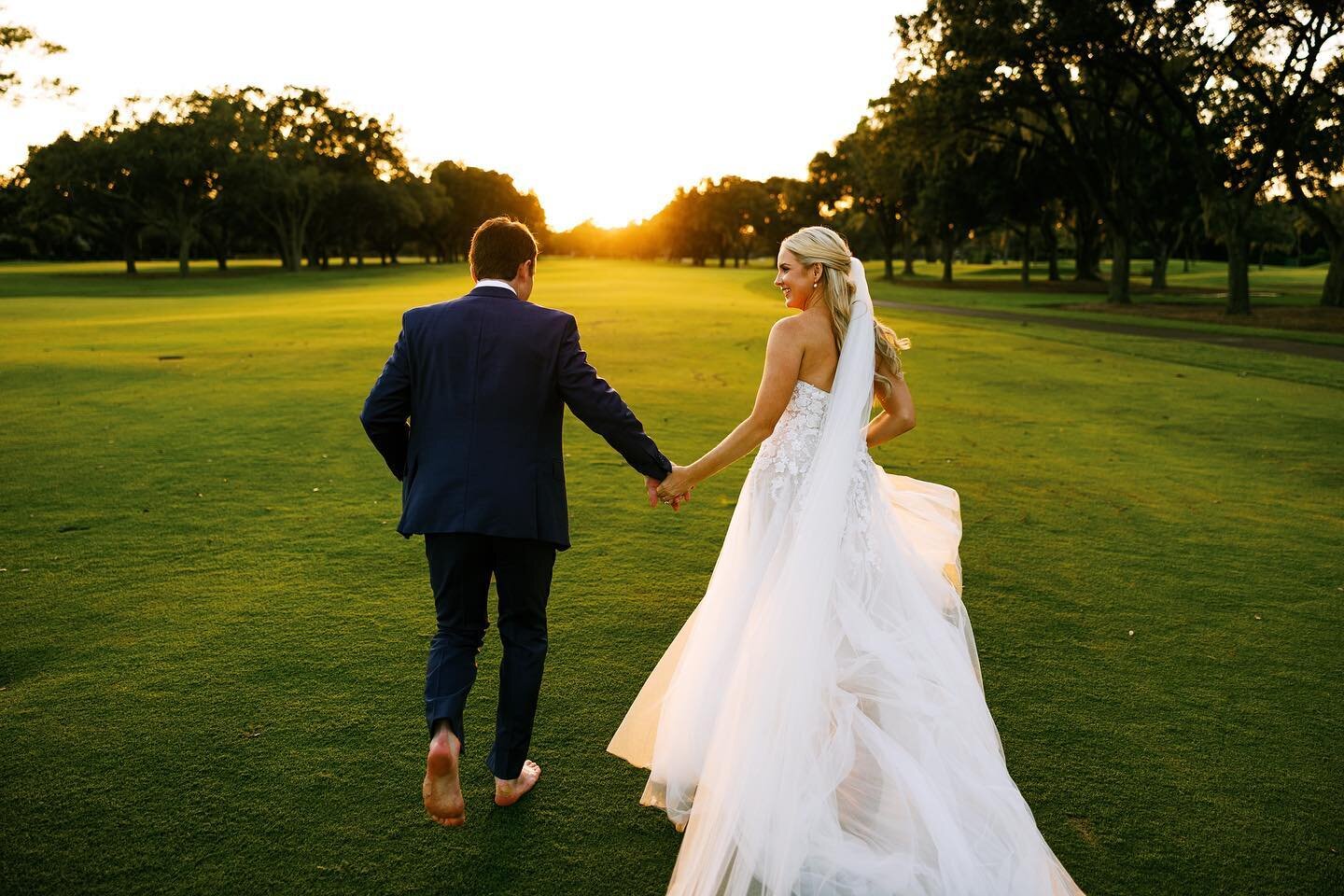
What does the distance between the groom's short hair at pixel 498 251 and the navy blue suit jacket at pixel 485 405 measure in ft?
0.35

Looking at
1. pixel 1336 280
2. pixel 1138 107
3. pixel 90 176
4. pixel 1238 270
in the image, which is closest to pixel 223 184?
pixel 90 176

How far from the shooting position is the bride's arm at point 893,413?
13.4 ft

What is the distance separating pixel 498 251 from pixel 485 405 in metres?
0.64

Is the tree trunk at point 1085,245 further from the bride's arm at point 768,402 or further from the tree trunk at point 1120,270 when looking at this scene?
the bride's arm at point 768,402

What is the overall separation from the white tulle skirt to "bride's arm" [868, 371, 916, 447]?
1.28 ft

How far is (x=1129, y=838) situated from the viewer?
343cm

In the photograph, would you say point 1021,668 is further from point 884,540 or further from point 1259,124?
point 1259,124

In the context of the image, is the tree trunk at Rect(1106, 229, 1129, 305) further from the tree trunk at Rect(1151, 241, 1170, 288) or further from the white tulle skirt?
the white tulle skirt

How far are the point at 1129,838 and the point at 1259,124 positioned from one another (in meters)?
34.0

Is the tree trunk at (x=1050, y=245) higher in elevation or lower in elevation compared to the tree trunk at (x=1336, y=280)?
higher

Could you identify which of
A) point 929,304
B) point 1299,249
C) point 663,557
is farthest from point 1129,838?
point 1299,249

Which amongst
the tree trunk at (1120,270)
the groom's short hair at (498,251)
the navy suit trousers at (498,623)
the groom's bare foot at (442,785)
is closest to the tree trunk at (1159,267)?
the tree trunk at (1120,270)

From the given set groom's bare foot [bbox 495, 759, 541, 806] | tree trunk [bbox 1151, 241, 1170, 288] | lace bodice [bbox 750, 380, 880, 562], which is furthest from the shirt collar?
tree trunk [bbox 1151, 241, 1170, 288]

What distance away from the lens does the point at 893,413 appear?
165 inches
